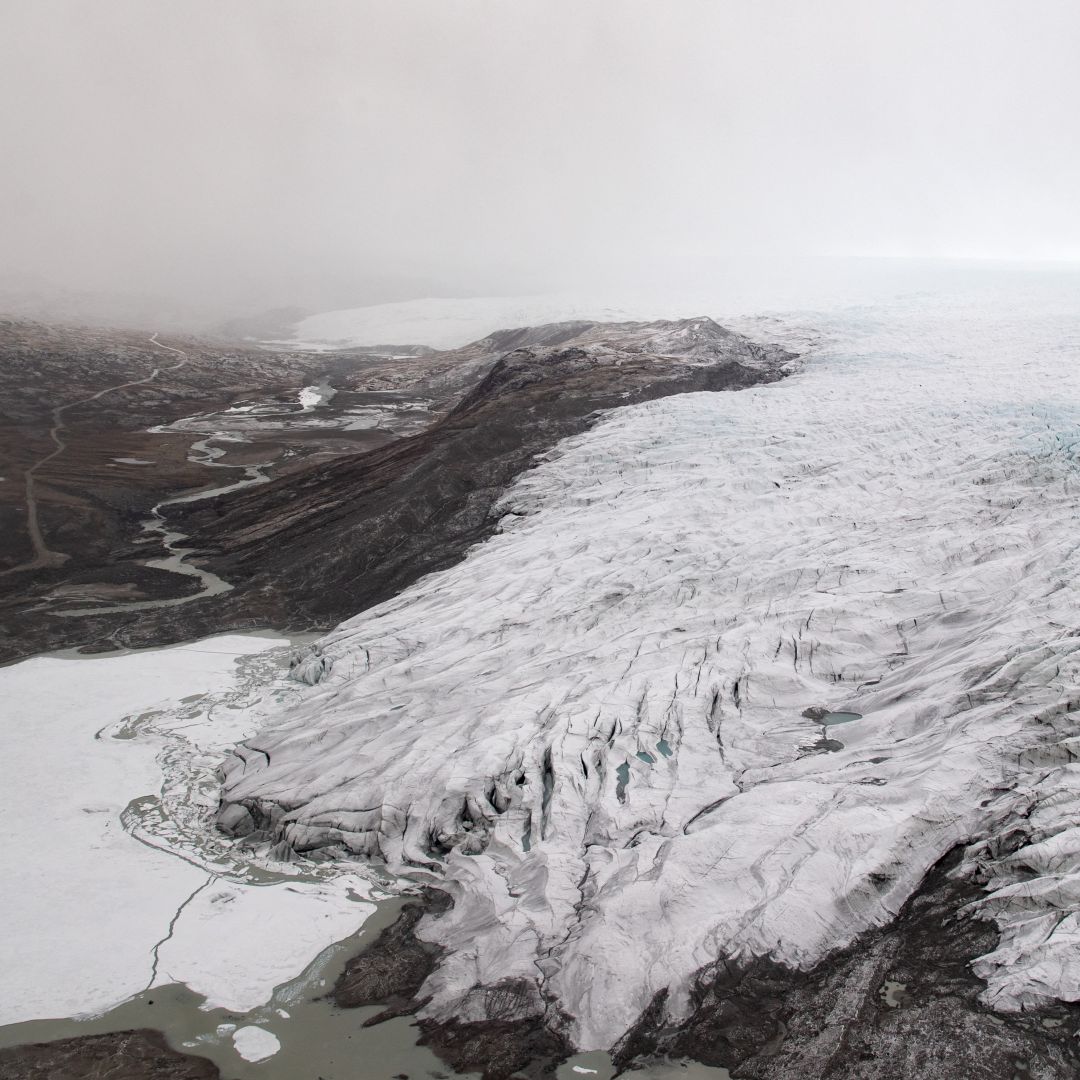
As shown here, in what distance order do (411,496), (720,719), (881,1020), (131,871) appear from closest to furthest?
(881,1020), (131,871), (720,719), (411,496)

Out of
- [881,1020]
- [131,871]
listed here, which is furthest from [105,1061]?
[881,1020]

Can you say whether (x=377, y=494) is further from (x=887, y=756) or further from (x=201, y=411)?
(x=201, y=411)

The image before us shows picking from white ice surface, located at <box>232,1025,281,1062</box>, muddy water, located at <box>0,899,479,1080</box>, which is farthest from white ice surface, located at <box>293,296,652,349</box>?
white ice surface, located at <box>232,1025,281,1062</box>

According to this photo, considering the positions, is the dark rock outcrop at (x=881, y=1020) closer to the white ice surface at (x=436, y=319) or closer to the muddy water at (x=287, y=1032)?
the muddy water at (x=287, y=1032)

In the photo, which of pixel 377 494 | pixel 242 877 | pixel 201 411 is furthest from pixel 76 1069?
pixel 201 411

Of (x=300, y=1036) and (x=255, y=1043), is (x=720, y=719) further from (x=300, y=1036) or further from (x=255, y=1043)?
(x=255, y=1043)
